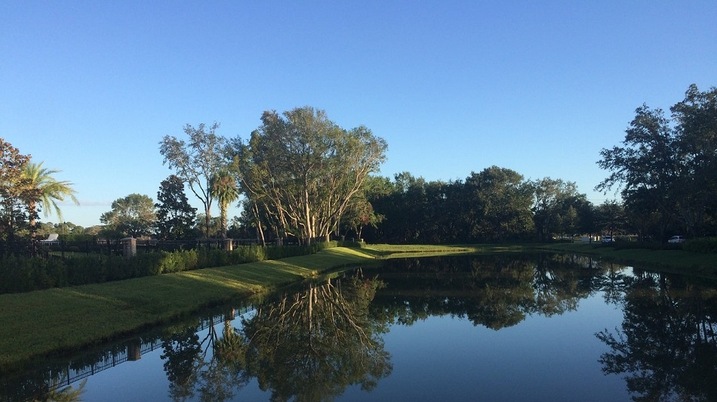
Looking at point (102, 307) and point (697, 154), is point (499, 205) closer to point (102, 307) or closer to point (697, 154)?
point (697, 154)

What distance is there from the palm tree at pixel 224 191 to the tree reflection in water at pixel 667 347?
51.7 meters

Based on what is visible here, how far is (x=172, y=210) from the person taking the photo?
7812cm

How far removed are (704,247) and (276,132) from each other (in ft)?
130

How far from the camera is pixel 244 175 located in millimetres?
62312

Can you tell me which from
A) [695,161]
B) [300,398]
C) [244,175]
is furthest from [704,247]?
[244,175]

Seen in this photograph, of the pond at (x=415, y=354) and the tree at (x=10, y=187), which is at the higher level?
the tree at (x=10, y=187)

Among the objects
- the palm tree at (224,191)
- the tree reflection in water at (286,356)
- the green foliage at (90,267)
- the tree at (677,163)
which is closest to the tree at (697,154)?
the tree at (677,163)

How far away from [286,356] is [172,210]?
71.0m

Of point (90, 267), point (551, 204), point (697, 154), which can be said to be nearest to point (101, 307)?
point (90, 267)

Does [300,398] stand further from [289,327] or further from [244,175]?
[244,175]

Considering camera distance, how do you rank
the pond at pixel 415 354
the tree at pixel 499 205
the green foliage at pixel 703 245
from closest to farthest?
the pond at pixel 415 354, the green foliage at pixel 703 245, the tree at pixel 499 205

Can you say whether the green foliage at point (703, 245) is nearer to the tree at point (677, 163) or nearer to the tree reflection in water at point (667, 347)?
the tree at point (677, 163)

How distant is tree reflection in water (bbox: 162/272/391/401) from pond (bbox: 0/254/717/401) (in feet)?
0.13

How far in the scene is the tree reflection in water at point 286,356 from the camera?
9969 mm
